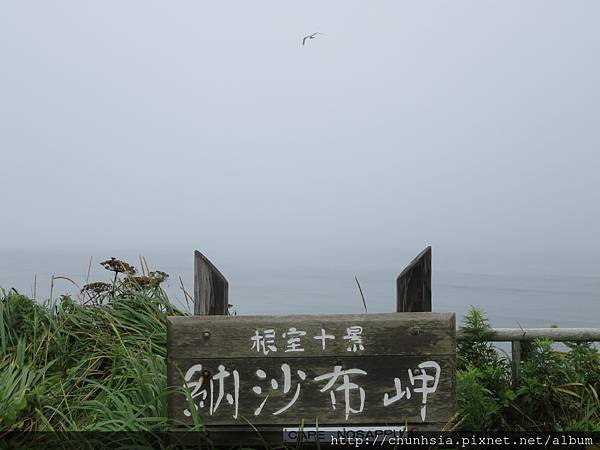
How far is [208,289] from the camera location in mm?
3723

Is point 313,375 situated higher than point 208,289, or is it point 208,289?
point 208,289

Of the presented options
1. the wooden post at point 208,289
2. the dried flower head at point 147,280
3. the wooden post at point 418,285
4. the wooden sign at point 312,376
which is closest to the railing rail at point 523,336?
the wooden post at point 418,285

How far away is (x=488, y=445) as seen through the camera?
3.99 metres

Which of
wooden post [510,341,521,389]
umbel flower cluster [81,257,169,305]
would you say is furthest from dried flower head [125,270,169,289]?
wooden post [510,341,521,389]

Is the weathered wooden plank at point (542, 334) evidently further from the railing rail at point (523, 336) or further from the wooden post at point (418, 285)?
the wooden post at point (418, 285)

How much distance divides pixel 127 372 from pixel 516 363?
2.85 metres

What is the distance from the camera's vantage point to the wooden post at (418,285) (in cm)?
369

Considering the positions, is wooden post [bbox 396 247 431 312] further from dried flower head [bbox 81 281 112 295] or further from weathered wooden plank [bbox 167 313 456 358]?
dried flower head [bbox 81 281 112 295]

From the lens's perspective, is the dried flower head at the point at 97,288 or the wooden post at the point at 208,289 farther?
the dried flower head at the point at 97,288

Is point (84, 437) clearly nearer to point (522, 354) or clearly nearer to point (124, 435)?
point (124, 435)

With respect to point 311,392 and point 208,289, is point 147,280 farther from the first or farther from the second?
point 311,392

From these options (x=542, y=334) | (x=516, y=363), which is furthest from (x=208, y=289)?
(x=542, y=334)

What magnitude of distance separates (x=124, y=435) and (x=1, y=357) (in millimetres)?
1714

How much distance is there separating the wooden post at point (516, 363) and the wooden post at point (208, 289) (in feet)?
7.65
